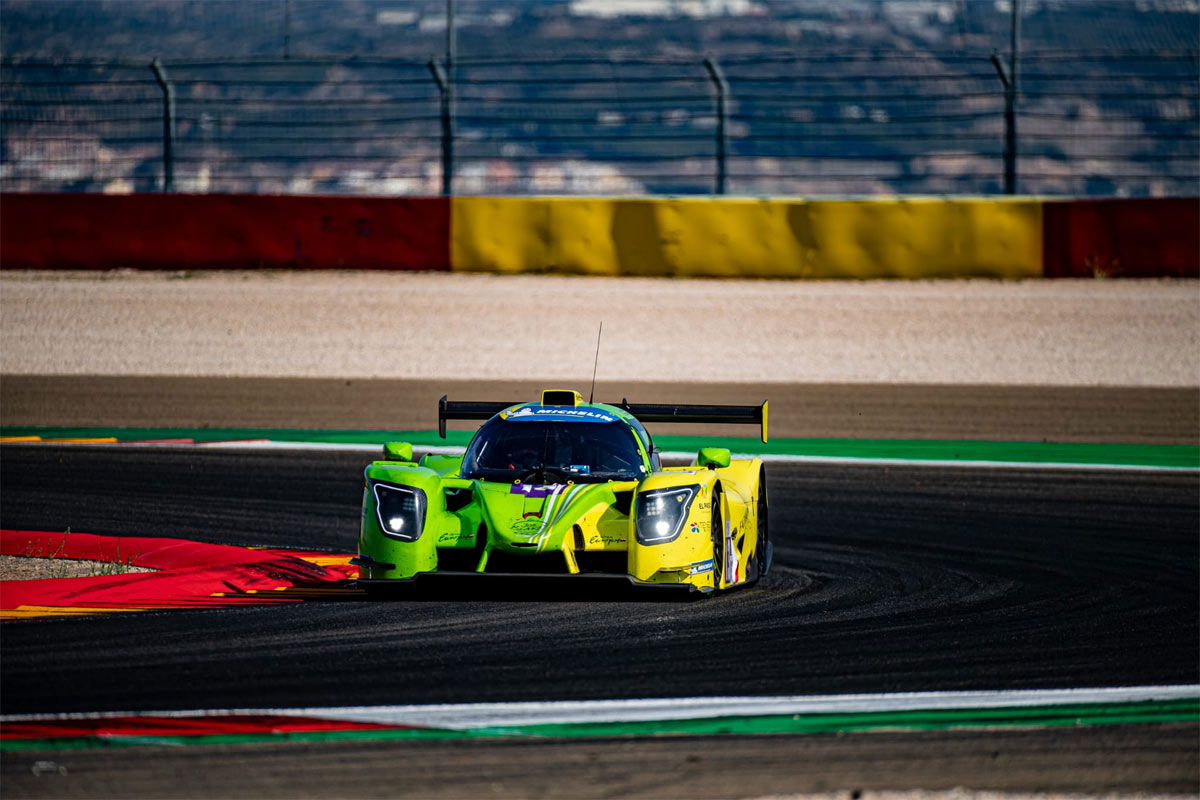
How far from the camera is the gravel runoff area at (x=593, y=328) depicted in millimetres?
18375

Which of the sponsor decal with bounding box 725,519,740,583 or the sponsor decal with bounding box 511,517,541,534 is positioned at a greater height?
the sponsor decal with bounding box 511,517,541,534

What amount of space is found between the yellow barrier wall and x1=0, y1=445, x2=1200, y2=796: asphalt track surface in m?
8.44

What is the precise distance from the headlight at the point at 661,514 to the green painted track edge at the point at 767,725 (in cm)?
217

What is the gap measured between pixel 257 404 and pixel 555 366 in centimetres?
322

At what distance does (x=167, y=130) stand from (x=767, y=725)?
17.6 meters

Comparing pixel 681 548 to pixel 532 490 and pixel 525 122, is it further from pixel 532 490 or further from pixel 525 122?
pixel 525 122

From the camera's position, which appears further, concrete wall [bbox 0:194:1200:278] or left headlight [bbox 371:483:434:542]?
concrete wall [bbox 0:194:1200:278]

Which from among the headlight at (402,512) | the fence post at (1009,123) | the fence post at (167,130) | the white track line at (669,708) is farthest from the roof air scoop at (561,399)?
the fence post at (167,130)

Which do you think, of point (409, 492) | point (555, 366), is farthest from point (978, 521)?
point (555, 366)

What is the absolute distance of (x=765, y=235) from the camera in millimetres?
20734

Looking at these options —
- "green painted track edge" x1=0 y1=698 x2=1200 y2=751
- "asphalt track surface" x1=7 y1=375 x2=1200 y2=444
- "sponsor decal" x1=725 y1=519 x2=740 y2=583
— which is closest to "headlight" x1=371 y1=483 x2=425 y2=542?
"sponsor decal" x1=725 y1=519 x2=740 y2=583

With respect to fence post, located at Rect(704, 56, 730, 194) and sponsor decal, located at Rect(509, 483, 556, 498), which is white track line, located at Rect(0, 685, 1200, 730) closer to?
sponsor decal, located at Rect(509, 483, 556, 498)

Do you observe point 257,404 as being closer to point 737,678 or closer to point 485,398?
point 485,398

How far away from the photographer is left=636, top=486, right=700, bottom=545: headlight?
816cm
